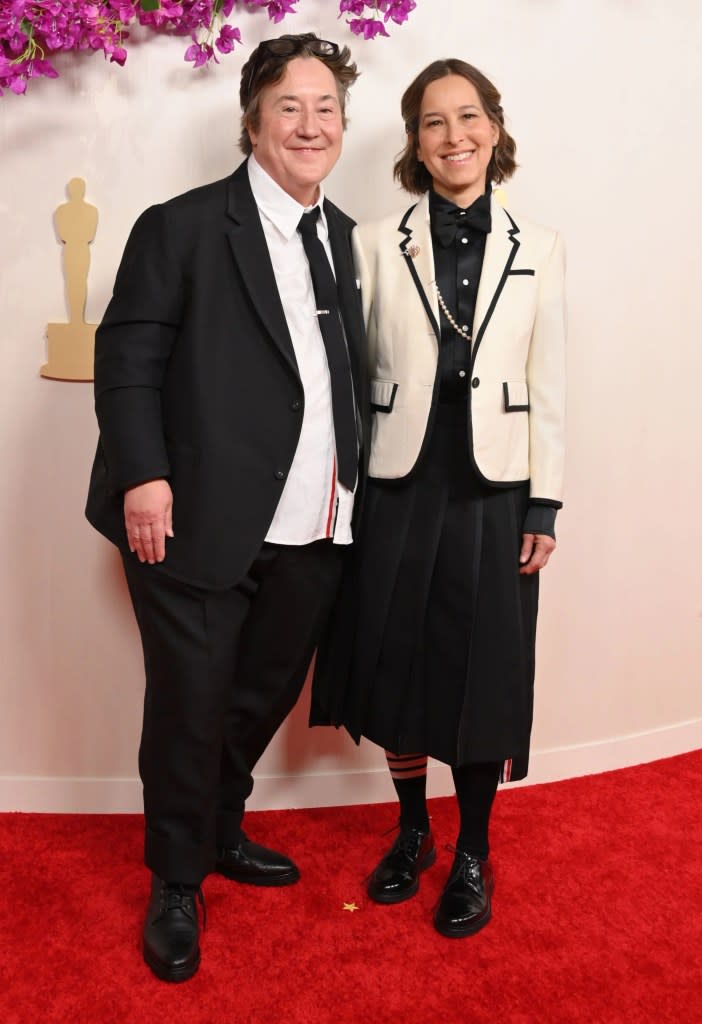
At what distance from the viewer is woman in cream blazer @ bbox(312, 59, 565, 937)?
5.97ft

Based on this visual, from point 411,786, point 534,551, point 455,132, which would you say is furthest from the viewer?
point 411,786

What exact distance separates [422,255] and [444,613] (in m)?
0.69

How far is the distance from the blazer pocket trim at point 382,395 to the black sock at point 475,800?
741mm

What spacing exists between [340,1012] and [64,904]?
2.11 ft

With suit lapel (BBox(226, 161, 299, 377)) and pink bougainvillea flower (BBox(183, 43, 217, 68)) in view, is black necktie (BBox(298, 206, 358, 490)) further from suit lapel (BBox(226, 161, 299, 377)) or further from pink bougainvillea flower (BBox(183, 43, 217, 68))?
pink bougainvillea flower (BBox(183, 43, 217, 68))

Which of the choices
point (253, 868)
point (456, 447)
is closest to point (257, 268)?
point (456, 447)

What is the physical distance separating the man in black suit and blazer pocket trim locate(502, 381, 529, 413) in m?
0.27

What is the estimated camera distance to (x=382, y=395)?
1872 millimetres

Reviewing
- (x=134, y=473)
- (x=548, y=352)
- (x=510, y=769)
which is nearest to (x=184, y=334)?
(x=134, y=473)

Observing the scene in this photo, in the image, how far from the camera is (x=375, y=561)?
191 cm

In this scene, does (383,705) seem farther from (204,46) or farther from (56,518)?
(204,46)

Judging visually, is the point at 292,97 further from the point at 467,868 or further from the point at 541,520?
the point at 467,868

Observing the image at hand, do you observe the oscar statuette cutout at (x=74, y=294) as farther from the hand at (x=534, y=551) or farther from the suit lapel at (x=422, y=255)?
the hand at (x=534, y=551)

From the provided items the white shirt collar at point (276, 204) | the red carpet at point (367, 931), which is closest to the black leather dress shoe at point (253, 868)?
the red carpet at point (367, 931)
